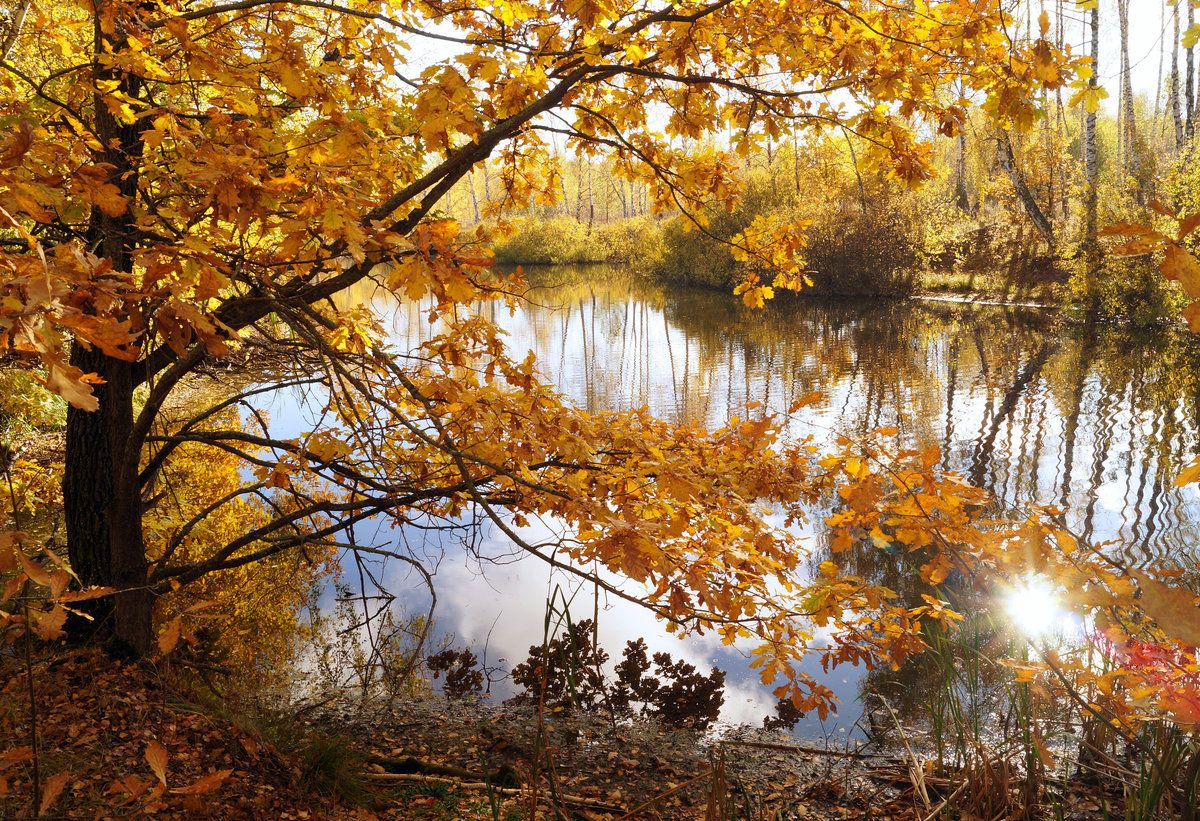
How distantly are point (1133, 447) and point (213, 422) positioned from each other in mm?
12899

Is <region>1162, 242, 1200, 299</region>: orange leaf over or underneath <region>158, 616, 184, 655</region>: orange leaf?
over

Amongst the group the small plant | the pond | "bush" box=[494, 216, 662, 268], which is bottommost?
the small plant

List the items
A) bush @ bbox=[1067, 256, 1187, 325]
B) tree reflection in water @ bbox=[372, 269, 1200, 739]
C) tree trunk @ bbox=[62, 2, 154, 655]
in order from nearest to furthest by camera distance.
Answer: tree trunk @ bbox=[62, 2, 154, 655] → tree reflection in water @ bbox=[372, 269, 1200, 739] → bush @ bbox=[1067, 256, 1187, 325]

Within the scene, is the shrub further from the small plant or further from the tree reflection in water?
the small plant

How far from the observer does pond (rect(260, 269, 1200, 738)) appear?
6863mm

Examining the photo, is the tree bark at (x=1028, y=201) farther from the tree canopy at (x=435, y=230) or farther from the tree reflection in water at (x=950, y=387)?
the tree canopy at (x=435, y=230)

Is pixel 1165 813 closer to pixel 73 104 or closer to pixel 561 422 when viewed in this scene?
pixel 561 422

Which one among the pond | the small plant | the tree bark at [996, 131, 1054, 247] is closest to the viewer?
the small plant

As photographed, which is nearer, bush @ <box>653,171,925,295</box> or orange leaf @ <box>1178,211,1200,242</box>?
orange leaf @ <box>1178,211,1200,242</box>

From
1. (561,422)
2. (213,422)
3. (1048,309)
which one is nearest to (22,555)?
(561,422)

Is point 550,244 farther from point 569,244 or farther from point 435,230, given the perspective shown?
point 435,230

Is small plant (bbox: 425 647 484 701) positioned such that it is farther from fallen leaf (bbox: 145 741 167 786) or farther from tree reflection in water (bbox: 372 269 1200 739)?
fallen leaf (bbox: 145 741 167 786)

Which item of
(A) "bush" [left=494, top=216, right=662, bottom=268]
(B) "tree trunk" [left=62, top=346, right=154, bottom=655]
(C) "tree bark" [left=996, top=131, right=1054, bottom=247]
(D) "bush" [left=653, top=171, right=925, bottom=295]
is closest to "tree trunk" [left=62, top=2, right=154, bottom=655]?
(B) "tree trunk" [left=62, top=346, right=154, bottom=655]

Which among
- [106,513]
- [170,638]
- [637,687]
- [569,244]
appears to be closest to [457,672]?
[637,687]
